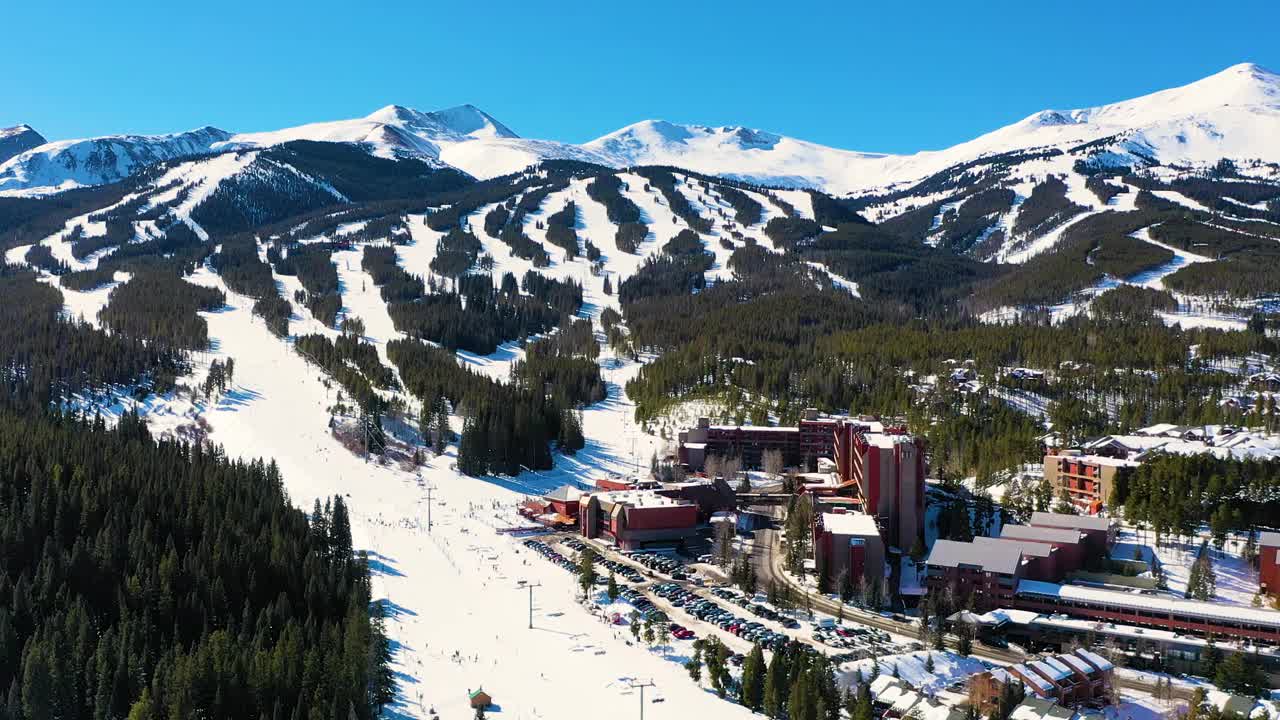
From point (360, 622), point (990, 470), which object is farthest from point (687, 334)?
point (360, 622)

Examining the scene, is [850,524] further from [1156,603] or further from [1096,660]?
[1096,660]

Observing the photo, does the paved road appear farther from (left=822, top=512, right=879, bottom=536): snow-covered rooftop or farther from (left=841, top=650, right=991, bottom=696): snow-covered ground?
(left=822, top=512, right=879, bottom=536): snow-covered rooftop

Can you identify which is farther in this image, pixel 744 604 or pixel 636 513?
pixel 636 513

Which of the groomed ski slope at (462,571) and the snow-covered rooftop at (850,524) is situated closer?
the groomed ski slope at (462,571)

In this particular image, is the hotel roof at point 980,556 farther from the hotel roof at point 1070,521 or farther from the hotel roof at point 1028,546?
the hotel roof at point 1070,521

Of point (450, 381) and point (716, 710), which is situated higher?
point (450, 381)

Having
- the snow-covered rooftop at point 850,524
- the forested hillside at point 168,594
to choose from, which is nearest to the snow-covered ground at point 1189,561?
the snow-covered rooftop at point 850,524

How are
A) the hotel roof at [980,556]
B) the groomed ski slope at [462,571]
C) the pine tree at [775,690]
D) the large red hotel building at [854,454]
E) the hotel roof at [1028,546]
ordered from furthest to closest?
the large red hotel building at [854,454] → the hotel roof at [1028,546] → the hotel roof at [980,556] → the groomed ski slope at [462,571] → the pine tree at [775,690]

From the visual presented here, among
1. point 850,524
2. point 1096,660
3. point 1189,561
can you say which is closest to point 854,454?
point 850,524

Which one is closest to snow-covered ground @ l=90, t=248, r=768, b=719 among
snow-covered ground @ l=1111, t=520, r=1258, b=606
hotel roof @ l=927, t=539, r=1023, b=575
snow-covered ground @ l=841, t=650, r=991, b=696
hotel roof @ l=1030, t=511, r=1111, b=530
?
snow-covered ground @ l=841, t=650, r=991, b=696

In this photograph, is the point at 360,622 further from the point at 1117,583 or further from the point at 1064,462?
the point at 1064,462

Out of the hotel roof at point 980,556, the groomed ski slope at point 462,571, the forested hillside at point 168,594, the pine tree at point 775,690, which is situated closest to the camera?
the forested hillside at point 168,594
